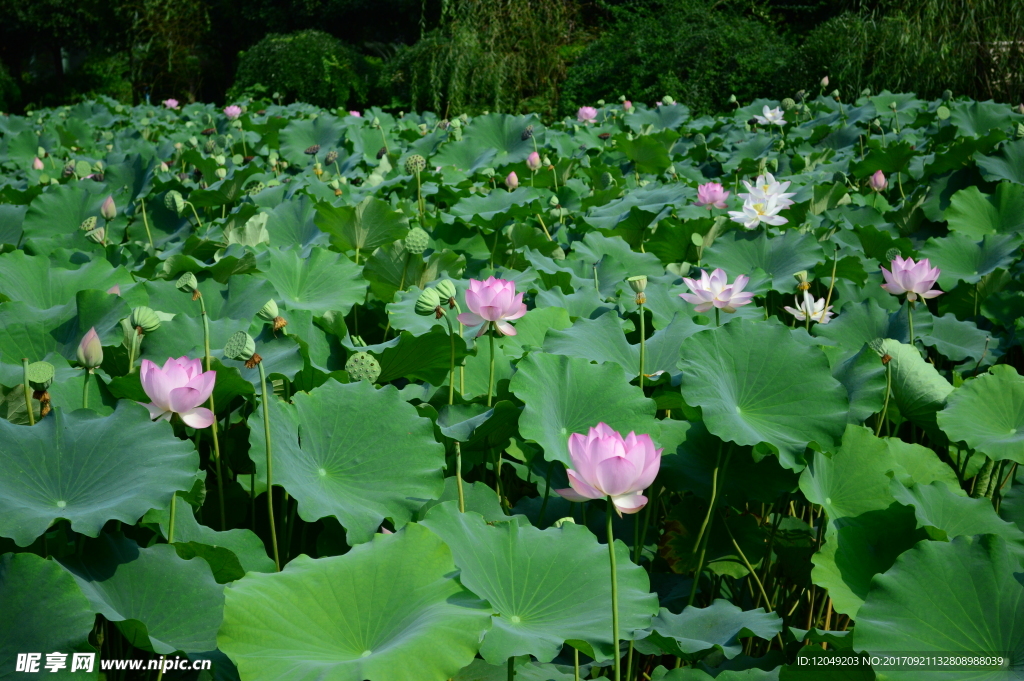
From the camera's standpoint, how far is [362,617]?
83cm

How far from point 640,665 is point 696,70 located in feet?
27.5

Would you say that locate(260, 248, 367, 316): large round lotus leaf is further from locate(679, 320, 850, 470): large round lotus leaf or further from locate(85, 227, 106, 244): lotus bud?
locate(679, 320, 850, 470): large round lotus leaf

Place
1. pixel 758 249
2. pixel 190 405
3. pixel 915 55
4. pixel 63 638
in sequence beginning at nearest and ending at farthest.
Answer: pixel 63 638, pixel 190 405, pixel 758 249, pixel 915 55

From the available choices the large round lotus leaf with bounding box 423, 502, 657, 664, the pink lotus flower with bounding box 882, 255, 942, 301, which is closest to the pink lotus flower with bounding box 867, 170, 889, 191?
the pink lotus flower with bounding box 882, 255, 942, 301

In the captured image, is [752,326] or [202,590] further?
[752,326]

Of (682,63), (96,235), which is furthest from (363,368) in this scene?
(682,63)

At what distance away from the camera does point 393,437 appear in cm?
113

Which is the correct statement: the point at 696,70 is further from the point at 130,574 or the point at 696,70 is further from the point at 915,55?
the point at 130,574

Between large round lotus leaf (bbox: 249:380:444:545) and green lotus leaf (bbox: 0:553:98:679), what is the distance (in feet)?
0.90

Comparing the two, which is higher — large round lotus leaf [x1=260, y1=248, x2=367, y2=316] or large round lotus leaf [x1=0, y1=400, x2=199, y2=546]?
large round lotus leaf [x1=0, y1=400, x2=199, y2=546]

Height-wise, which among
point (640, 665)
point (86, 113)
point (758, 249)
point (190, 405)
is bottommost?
point (86, 113)

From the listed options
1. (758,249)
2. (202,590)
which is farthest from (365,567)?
(758,249)

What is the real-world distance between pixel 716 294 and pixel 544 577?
803 mm

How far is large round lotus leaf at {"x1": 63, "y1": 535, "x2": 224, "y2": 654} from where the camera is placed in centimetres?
89
